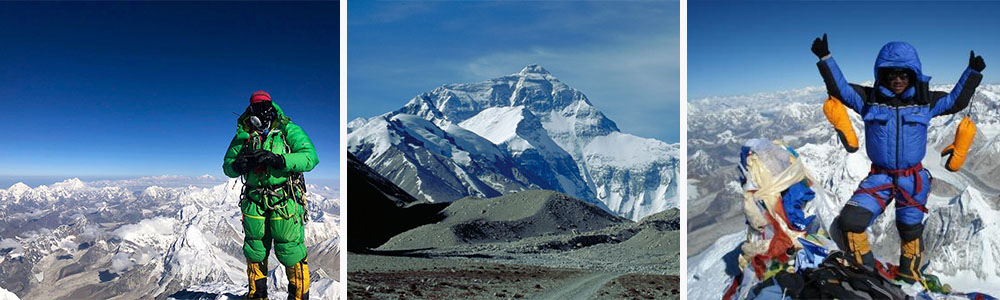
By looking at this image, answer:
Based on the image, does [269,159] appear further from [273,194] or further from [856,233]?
[856,233]

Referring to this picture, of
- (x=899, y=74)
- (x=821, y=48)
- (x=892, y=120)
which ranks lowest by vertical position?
(x=892, y=120)

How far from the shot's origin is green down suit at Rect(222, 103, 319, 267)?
3746 millimetres

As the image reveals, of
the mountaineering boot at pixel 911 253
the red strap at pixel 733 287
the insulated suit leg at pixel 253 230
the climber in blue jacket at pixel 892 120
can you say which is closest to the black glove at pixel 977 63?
the climber in blue jacket at pixel 892 120

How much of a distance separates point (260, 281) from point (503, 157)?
8905mm

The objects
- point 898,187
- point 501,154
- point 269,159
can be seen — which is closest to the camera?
point 269,159

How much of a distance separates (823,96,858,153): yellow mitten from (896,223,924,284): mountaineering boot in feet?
1.88

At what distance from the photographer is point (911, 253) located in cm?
380

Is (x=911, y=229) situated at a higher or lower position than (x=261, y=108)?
lower

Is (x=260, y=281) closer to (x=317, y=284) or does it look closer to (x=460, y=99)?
(x=317, y=284)

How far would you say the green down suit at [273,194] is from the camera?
3746 mm

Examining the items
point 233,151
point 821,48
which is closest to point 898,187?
point 821,48

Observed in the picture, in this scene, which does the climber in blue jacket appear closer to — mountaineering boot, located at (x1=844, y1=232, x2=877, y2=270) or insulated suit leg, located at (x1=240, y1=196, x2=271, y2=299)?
mountaineering boot, located at (x1=844, y1=232, x2=877, y2=270)

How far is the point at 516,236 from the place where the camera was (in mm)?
10578

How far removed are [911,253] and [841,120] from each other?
87cm
